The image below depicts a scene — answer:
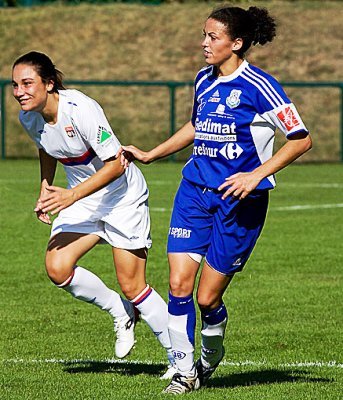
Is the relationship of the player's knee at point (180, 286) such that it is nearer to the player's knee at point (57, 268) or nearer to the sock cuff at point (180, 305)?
the sock cuff at point (180, 305)

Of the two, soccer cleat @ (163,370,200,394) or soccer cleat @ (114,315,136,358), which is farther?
soccer cleat @ (114,315,136,358)

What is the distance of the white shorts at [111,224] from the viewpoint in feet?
25.1

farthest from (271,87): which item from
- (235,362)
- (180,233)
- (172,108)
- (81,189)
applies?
(172,108)

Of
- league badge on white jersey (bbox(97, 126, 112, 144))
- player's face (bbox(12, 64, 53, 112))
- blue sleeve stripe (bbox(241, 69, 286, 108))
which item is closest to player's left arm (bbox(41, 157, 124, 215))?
league badge on white jersey (bbox(97, 126, 112, 144))

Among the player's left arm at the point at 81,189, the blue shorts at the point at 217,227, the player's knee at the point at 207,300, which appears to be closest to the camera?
the blue shorts at the point at 217,227

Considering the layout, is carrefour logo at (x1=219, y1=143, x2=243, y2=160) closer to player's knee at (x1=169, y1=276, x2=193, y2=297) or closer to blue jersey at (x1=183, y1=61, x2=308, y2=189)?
blue jersey at (x1=183, y1=61, x2=308, y2=189)

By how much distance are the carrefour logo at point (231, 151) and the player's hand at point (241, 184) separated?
0.21 meters

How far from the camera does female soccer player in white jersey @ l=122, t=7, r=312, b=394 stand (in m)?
6.69

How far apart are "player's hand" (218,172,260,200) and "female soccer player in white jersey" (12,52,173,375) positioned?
1.02 metres

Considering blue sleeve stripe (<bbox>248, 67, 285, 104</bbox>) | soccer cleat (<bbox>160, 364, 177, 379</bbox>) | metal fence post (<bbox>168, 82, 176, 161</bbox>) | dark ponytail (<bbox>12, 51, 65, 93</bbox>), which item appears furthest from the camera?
metal fence post (<bbox>168, 82, 176, 161</bbox>)

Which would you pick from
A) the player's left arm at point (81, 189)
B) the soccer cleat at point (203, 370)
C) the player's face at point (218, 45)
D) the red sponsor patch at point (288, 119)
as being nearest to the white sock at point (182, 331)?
the soccer cleat at point (203, 370)

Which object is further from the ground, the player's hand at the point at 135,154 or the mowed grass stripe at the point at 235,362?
the player's hand at the point at 135,154

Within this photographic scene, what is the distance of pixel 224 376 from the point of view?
7.61m

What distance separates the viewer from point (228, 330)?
946 cm
